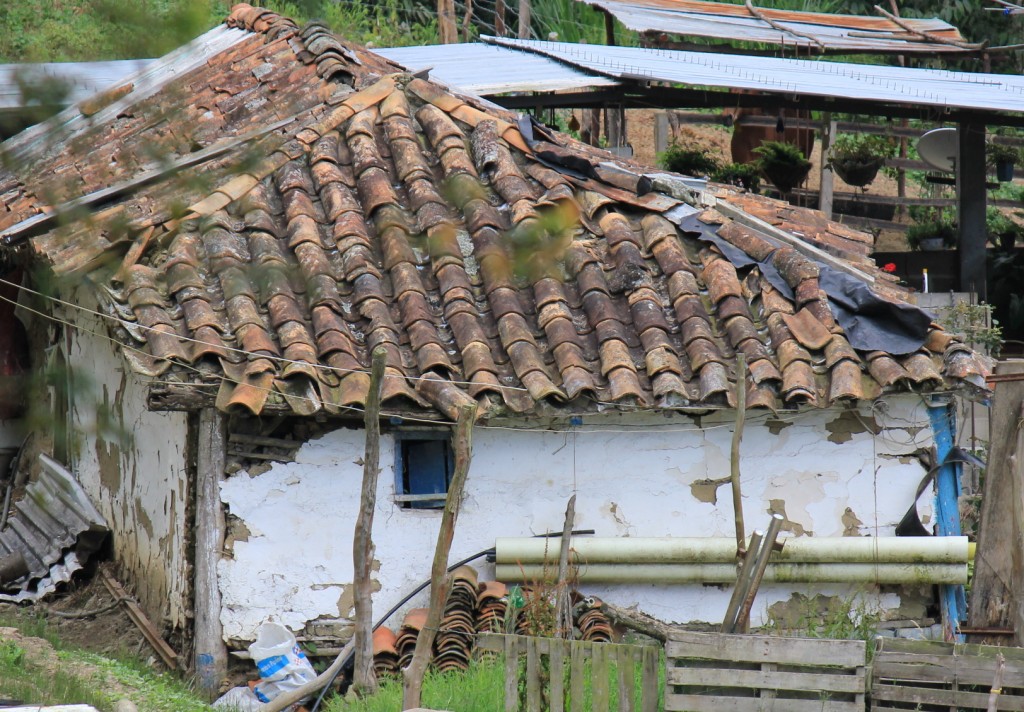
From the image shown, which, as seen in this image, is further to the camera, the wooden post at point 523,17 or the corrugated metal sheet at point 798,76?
the wooden post at point 523,17

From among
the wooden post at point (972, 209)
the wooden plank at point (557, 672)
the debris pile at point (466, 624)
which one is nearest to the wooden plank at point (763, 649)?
the wooden plank at point (557, 672)

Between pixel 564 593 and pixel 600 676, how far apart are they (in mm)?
825

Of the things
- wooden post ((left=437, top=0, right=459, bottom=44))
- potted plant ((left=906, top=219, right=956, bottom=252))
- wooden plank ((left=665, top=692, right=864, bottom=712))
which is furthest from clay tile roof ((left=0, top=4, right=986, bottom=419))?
wooden post ((left=437, top=0, right=459, bottom=44))

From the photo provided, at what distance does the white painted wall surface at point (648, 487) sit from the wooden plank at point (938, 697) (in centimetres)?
154

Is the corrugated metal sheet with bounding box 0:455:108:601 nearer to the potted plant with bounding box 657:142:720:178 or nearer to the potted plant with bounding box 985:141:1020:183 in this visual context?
the potted plant with bounding box 657:142:720:178

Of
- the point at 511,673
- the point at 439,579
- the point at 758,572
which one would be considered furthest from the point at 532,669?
the point at 758,572

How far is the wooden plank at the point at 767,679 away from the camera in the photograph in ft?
20.2

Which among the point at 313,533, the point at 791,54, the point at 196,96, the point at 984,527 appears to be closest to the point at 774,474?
the point at 984,527

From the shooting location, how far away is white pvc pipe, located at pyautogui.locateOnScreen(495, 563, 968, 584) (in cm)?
753

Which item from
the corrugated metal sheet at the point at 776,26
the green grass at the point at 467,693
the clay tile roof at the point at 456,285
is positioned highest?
the corrugated metal sheet at the point at 776,26

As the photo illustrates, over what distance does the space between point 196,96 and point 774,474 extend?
5.46 meters

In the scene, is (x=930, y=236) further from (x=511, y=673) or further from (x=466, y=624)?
(x=511, y=673)

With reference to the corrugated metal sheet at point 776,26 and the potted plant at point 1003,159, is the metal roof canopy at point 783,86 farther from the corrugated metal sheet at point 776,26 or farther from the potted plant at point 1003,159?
the potted plant at point 1003,159

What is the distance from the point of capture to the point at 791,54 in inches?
633
